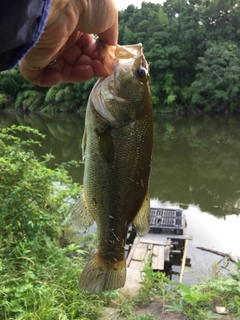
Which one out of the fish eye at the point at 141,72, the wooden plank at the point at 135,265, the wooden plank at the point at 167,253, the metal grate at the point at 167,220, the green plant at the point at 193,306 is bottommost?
the wooden plank at the point at 167,253

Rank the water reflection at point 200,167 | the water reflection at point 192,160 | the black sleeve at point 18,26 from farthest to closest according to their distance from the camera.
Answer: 1. the water reflection at point 192,160
2. the water reflection at point 200,167
3. the black sleeve at point 18,26

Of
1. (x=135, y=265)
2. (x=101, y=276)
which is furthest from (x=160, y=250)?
(x=101, y=276)

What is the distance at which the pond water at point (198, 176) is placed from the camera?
8347 millimetres

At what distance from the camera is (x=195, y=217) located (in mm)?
9703

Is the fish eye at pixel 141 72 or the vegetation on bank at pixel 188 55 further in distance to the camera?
the vegetation on bank at pixel 188 55

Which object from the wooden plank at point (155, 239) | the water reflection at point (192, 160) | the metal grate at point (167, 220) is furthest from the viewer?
the water reflection at point (192, 160)

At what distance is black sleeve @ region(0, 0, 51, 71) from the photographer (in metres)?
0.92

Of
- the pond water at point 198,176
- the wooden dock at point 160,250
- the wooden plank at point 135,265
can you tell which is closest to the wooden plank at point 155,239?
the wooden dock at point 160,250

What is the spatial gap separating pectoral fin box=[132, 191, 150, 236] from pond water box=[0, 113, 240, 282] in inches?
194

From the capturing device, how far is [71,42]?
1657 millimetres

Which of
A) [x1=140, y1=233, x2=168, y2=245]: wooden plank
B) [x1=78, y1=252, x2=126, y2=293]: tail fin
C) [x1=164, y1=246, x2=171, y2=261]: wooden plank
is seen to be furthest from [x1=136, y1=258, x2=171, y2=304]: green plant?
[x1=140, y1=233, x2=168, y2=245]: wooden plank

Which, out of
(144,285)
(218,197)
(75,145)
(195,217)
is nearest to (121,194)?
(144,285)

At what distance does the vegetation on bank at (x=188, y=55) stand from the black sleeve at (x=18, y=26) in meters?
30.9

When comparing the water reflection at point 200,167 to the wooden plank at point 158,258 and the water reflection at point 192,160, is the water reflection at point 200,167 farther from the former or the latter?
the wooden plank at point 158,258
